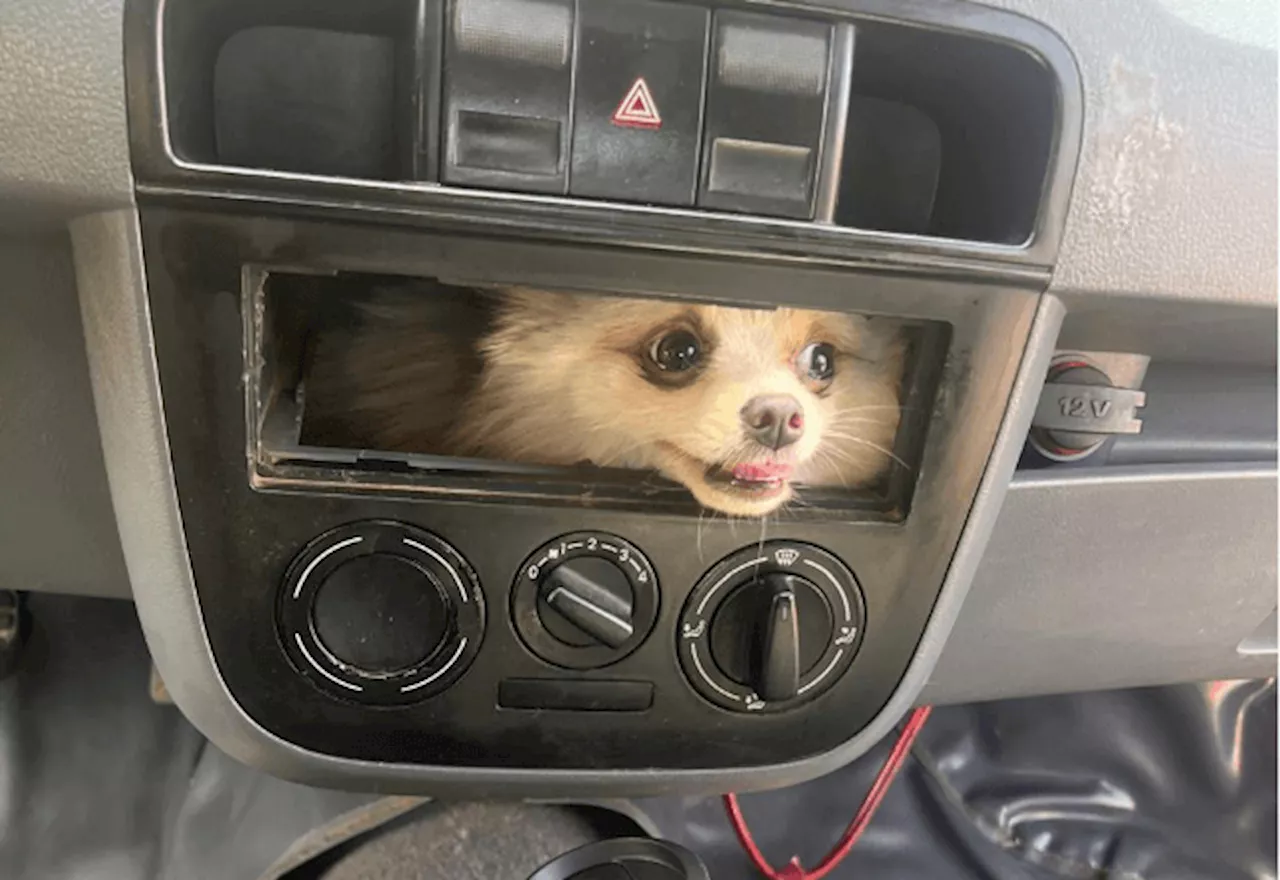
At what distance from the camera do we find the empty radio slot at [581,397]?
18.6 inches

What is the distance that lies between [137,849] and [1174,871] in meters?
0.69

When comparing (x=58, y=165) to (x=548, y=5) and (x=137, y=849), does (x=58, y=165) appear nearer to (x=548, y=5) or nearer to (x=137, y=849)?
(x=548, y=5)

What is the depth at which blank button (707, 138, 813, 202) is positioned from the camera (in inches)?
16.1

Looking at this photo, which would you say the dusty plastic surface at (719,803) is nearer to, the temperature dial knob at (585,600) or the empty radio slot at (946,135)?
the temperature dial knob at (585,600)

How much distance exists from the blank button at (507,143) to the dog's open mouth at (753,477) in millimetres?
169

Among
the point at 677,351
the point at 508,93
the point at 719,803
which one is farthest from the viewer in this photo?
the point at 719,803

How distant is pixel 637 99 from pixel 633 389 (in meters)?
0.24

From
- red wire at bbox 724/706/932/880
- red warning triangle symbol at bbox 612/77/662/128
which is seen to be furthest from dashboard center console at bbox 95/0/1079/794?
red wire at bbox 724/706/932/880

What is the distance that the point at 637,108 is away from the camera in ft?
1.31

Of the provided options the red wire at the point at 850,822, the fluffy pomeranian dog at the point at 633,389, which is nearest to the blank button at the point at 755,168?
the fluffy pomeranian dog at the point at 633,389

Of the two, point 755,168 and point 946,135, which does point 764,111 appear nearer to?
point 755,168

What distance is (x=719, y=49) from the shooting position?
1.32 ft

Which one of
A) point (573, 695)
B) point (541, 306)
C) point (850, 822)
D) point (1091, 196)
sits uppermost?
point (1091, 196)

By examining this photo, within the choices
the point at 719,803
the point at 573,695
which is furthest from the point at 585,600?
the point at 719,803
